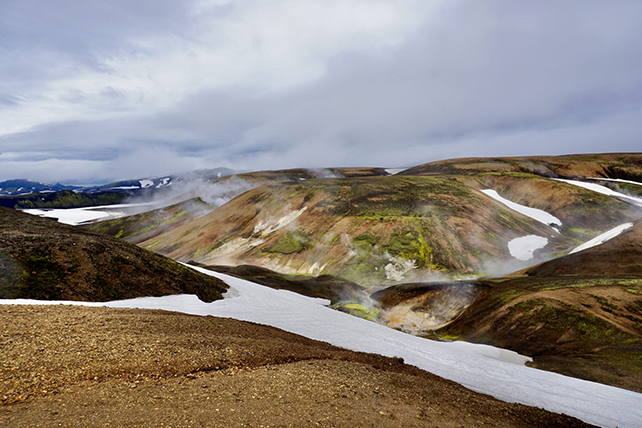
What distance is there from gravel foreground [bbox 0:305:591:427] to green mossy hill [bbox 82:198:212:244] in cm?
12039

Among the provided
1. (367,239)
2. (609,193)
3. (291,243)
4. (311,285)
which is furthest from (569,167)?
(311,285)

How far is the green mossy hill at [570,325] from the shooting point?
19750 mm

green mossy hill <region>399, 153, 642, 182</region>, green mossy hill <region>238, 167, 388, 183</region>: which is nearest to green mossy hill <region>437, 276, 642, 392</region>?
green mossy hill <region>399, 153, 642, 182</region>

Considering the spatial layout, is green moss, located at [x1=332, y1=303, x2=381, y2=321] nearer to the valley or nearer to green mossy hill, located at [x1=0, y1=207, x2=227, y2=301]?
the valley

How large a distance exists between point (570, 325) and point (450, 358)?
12.8 m

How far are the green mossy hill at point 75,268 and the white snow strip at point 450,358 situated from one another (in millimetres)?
1601

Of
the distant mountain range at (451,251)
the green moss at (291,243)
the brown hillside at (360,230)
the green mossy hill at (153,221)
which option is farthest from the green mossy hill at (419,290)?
the green mossy hill at (153,221)

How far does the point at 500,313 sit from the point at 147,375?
30.5m

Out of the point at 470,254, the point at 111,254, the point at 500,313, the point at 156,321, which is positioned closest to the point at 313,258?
the point at 470,254

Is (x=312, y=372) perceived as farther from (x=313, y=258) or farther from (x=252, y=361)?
(x=313, y=258)

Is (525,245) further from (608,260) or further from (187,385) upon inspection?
(187,385)

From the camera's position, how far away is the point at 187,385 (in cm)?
753

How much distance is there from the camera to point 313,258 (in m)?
70.8

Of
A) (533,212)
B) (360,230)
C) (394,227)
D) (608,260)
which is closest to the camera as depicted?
(608,260)
